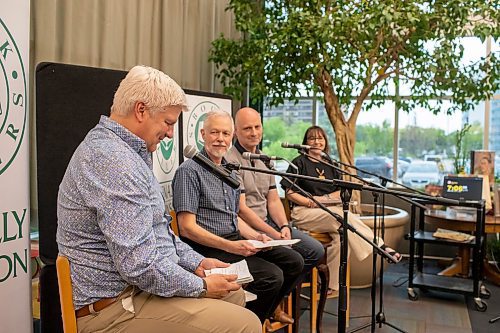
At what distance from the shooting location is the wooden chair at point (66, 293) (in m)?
1.55

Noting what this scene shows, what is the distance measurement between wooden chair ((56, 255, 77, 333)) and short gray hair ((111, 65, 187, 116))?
50cm

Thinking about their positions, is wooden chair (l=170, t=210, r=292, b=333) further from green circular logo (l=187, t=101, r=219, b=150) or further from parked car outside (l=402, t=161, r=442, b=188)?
parked car outside (l=402, t=161, r=442, b=188)

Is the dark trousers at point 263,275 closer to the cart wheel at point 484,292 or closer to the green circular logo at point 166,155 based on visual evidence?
the green circular logo at point 166,155

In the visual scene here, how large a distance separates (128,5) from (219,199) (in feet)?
4.78

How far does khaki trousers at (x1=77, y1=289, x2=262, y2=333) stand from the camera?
162 cm

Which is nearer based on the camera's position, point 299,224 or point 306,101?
point 299,224

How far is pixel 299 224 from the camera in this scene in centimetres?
362

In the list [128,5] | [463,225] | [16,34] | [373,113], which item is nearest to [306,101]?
[373,113]

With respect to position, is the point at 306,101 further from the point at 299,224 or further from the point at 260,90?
the point at 299,224

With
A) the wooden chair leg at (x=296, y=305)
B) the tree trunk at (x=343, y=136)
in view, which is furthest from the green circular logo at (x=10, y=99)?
the tree trunk at (x=343, y=136)

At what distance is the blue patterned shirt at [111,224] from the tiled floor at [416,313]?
1840 mm

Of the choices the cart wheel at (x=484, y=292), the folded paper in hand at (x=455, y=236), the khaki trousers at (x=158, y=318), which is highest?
the khaki trousers at (x=158, y=318)

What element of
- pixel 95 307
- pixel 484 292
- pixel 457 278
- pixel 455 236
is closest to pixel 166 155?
pixel 95 307

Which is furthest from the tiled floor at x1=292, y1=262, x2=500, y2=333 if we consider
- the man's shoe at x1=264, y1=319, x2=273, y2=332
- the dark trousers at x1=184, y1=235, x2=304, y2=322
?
the dark trousers at x1=184, y1=235, x2=304, y2=322
